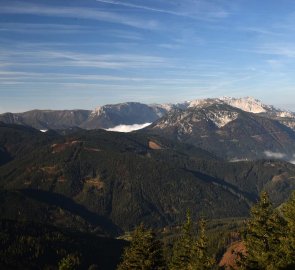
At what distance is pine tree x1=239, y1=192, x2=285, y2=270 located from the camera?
171 ft

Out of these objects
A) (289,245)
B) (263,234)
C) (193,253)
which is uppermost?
(263,234)

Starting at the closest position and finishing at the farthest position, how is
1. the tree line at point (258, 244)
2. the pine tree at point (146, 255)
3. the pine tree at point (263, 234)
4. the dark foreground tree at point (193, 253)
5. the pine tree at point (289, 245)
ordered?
the dark foreground tree at point (193, 253) < the pine tree at point (289, 245) < the tree line at point (258, 244) < the pine tree at point (263, 234) < the pine tree at point (146, 255)

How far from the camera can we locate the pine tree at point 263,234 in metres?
52.1

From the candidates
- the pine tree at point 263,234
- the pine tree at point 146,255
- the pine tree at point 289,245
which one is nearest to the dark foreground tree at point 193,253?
the pine tree at point 146,255

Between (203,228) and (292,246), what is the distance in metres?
9.69

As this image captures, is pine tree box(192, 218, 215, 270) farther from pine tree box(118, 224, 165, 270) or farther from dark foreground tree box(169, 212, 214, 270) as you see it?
pine tree box(118, 224, 165, 270)

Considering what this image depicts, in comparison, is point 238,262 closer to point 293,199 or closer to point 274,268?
point 274,268

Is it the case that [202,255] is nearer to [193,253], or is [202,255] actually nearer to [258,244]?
[193,253]

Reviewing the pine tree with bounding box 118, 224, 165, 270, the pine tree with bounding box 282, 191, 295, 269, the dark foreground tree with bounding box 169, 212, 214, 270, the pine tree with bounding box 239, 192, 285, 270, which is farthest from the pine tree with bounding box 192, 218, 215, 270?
the pine tree with bounding box 282, 191, 295, 269

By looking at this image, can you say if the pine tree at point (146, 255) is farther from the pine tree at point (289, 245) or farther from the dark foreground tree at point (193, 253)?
the pine tree at point (289, 245)

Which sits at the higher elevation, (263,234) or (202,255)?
(263,234)

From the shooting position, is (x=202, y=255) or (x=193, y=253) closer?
(x=202, y=255)

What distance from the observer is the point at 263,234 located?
172 feet

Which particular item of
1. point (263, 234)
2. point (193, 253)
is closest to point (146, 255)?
point (193, 253)
